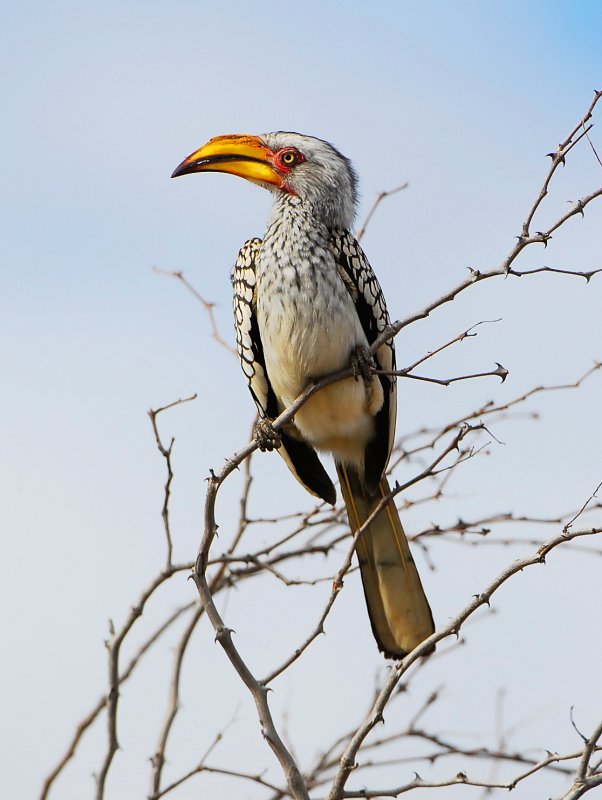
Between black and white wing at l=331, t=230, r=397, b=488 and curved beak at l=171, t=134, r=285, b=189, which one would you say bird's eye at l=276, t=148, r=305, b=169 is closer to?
curved beak at l=171, t=134, r=285, b=189

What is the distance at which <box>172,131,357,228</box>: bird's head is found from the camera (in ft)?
12.8

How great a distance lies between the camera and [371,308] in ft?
11.8

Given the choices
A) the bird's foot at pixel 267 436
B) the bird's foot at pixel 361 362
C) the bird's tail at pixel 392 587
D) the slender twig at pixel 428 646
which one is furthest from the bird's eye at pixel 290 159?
the slender twig at pixel 428 646

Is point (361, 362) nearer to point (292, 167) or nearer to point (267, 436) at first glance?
point (267, 436)

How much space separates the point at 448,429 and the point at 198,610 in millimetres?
1075

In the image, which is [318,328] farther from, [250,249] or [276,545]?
[276,545]

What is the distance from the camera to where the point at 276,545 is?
384cm

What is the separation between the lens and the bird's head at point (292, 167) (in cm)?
389

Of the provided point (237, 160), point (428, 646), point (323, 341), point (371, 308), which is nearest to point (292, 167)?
point (237, 160)

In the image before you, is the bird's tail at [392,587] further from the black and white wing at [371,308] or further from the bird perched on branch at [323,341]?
the black and white wing at [371,308]

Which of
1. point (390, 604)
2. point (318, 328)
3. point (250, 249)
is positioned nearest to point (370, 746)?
point (390, 604)

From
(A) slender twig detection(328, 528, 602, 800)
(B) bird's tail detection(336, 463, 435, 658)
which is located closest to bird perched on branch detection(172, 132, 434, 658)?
Answer: (B) bird's tail detection(336, 463, 435, 658)

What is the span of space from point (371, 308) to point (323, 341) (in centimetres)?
28

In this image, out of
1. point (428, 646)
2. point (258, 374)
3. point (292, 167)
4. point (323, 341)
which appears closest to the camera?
point (428, 646)
